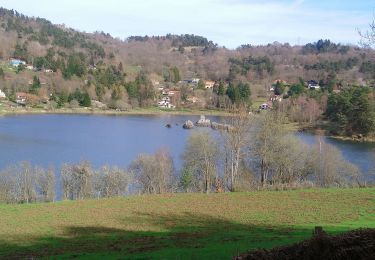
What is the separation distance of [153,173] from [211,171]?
14.4 feet

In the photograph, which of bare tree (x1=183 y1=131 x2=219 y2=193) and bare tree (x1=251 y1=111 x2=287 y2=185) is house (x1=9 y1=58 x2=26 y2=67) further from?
bare tree (x1=251 y1=111 x2=287 y2=185)

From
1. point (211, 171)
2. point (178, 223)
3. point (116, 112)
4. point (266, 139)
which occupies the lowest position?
point (211, 171)

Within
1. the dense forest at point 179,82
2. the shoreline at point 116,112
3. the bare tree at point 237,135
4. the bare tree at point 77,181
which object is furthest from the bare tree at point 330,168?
the shoreline at point 116,112

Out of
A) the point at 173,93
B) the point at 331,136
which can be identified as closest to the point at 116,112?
the point at 173,93

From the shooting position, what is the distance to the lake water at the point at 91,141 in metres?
46.8

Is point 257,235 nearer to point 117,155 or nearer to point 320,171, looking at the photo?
point 320,171

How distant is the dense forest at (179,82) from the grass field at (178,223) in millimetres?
40353

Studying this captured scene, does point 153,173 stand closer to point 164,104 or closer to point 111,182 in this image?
point 111,182

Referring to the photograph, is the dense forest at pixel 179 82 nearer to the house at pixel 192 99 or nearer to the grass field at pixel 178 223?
the house at pixel 192 99

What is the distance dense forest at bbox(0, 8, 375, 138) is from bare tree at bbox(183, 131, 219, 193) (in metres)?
30.1

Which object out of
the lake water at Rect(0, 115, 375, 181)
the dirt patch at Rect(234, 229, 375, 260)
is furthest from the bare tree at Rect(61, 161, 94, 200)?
the dirt patch at Rect(234, 229, 375, 260)

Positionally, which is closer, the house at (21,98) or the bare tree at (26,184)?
the bare tree at (26,184)

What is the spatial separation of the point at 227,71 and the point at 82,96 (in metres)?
64.3

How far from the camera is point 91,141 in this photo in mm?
58344
